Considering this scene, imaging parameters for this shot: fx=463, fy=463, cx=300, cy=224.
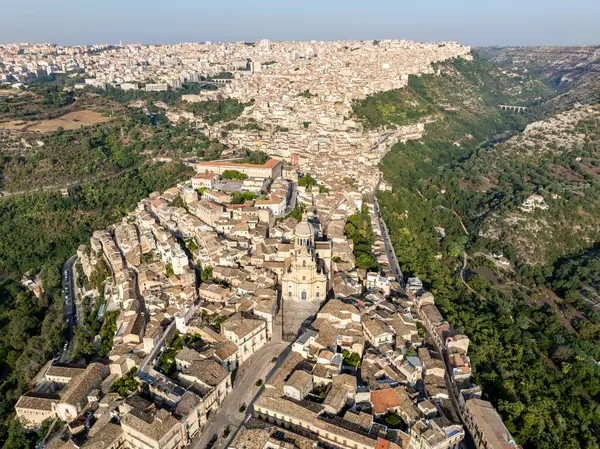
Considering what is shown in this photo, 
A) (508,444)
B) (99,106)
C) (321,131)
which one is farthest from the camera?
(99,106)

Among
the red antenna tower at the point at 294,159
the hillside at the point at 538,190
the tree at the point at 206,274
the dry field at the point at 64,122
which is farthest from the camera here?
the dry field at the point at 64,122

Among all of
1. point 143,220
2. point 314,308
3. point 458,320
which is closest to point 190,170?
point 143,220

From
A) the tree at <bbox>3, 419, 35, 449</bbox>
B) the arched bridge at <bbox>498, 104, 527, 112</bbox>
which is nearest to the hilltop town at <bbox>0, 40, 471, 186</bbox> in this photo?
the arched bridge at <bbox>498, 104, 527, 112</bbox>

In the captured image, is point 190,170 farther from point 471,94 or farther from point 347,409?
point 471,94

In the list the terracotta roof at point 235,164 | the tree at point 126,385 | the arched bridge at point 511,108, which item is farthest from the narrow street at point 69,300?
the arched bridge at point 511,108

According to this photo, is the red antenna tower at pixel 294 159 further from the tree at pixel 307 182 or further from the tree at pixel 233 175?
the tree at pixel 233 175

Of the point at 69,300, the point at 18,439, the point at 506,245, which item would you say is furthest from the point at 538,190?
the point at 18,439
